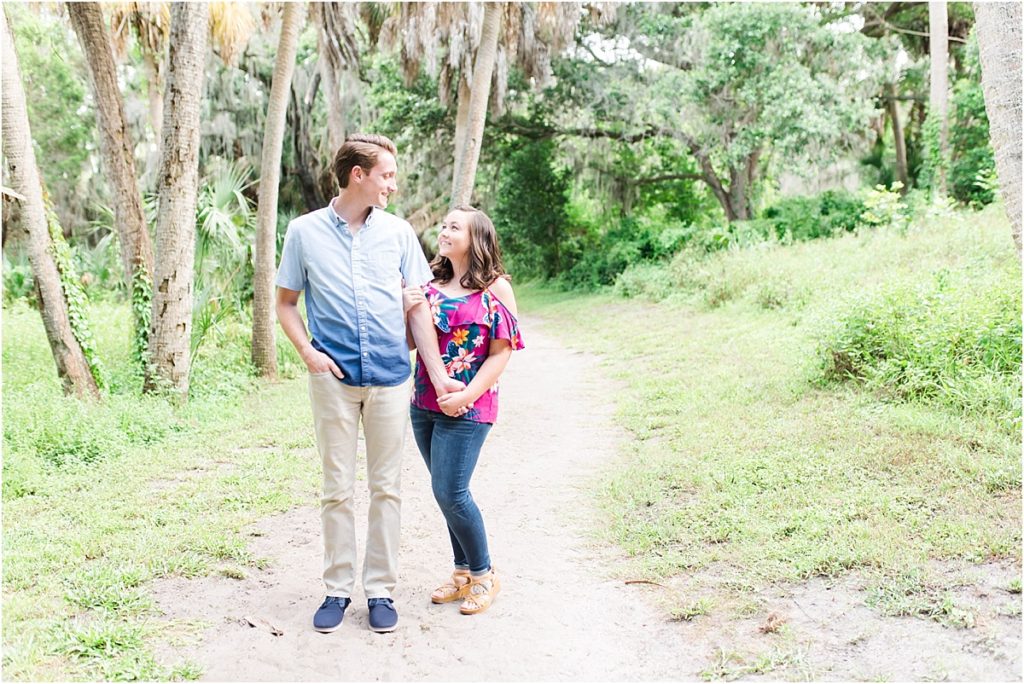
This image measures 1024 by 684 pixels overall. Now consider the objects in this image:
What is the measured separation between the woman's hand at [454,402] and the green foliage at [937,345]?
3.75 metres

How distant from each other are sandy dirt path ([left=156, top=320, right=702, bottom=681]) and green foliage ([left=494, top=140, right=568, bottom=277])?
54.5 ft

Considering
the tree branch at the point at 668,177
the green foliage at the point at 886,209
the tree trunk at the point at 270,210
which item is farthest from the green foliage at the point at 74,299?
the tree branch at the point at 668,177

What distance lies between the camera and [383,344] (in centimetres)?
347

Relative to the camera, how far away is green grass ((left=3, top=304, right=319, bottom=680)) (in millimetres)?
3438

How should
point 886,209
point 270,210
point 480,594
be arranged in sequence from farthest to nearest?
point 886,209 → point 270,210 → point 480,594

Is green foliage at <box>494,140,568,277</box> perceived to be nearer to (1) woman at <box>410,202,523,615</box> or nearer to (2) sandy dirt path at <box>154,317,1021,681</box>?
(2) sandy dirt path at <box>154,317,1021,681</box>

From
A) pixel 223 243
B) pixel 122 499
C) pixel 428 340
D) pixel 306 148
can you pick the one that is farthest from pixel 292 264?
pixel 306 148

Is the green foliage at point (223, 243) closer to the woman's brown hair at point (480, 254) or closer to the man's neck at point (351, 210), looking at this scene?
the man's neck at point (351, 210)

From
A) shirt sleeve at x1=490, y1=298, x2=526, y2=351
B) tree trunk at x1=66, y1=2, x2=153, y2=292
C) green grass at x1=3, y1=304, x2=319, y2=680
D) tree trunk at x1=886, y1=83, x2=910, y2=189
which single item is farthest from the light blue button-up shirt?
tree trunk at x1=886, y1=83, x2=910, y2=189

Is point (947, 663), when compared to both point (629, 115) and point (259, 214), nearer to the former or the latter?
point (259, 214)

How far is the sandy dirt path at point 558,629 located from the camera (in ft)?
10.7

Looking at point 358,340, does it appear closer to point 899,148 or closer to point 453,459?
point 453,459

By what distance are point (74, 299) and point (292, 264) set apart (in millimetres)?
4789

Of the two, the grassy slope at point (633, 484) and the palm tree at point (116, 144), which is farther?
the palm tree at point (116, 144)
